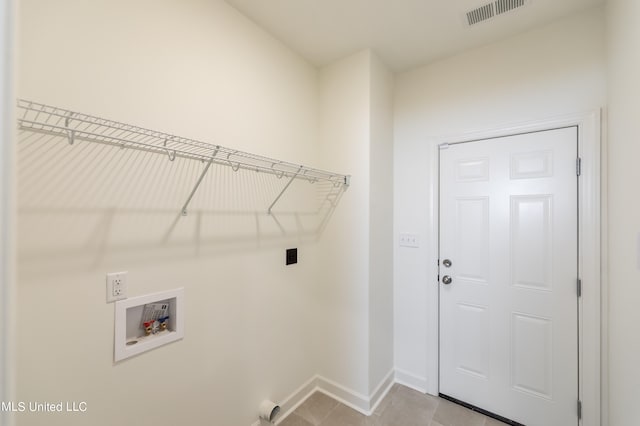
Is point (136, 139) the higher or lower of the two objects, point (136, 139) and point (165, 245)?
the higher

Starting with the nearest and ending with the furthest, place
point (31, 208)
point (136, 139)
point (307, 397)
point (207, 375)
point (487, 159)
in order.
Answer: point (31, 208)
point (136, 139)
point (207, 375)
point (487, 159)
point (307, 397)

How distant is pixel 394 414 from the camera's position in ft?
6.26

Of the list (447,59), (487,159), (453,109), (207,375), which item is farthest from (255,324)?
(447,59)

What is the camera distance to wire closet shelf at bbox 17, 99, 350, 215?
2.88 ft

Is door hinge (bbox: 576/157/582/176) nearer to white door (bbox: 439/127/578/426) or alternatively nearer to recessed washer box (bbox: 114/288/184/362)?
white door (bbox: 439/127/578/426)

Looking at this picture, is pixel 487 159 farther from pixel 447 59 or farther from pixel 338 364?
pixel 338 364

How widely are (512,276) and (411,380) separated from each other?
1.16m

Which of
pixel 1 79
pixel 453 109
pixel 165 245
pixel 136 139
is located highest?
pixel 453 109

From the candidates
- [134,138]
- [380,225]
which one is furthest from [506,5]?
[134,138]

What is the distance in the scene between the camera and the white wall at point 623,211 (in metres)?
1.17

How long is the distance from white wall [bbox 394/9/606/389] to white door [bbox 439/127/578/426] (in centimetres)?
15

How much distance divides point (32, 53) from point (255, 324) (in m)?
1.59

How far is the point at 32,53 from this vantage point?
929 mm

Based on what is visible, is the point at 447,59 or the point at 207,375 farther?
the point at 447,59
